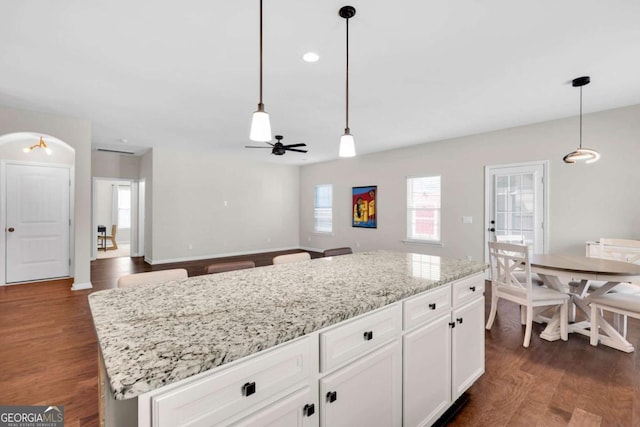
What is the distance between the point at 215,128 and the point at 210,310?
14.7ft

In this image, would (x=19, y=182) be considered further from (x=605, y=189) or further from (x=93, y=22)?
(x=605, y=189)

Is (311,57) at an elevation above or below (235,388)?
above

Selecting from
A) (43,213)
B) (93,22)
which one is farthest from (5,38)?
(43,213)

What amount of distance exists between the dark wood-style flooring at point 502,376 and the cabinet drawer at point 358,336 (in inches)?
38.2

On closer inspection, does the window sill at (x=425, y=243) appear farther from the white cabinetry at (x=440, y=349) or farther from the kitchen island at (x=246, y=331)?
the kitchen island at (x=246, y=331)

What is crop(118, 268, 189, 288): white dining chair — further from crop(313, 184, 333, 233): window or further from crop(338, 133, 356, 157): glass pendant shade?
crop(313, 184, 333, 233): window

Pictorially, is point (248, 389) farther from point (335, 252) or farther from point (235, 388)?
point (335, 252)

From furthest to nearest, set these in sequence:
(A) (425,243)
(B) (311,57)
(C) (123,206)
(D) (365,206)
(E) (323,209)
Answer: (C) (123,206)
(E) (323,209)
(D) (365,206)
(A) (425,243)
(B) (311,57)

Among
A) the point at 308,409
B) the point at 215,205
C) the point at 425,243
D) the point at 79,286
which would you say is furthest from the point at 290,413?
the point at 215,205

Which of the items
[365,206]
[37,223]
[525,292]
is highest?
[365,206]

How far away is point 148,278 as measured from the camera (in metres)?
1.78

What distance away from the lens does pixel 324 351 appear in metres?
1.12

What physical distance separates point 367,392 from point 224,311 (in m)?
0.73

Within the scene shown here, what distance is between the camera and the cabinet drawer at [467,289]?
184cm
